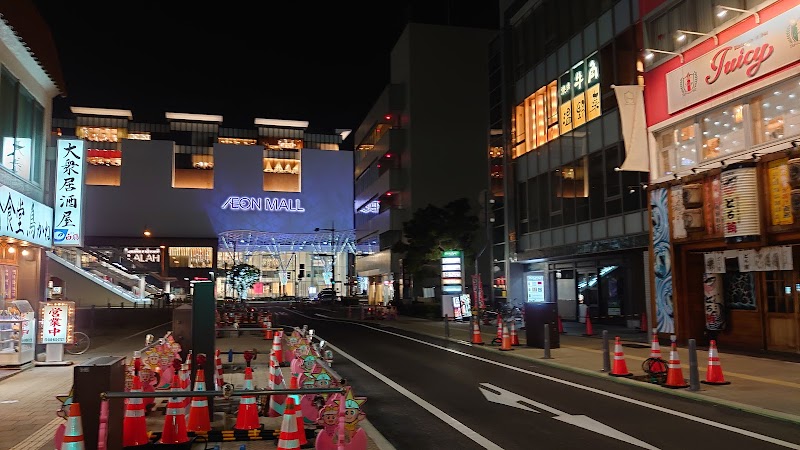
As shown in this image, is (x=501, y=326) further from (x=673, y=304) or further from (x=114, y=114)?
(x=114, y=114)

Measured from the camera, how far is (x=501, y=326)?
65.8 feet

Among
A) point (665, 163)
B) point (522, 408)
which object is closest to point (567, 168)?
point (665, 163)

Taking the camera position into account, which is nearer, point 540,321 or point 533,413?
point 533,413

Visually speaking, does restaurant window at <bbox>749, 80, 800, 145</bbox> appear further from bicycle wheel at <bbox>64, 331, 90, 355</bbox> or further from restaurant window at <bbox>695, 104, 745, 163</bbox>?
bicycle wheel at <bbox>64, 331, 90, 355</bbox>

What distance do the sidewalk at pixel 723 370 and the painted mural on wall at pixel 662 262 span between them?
0.87 m

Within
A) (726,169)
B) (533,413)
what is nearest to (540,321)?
(726,169)

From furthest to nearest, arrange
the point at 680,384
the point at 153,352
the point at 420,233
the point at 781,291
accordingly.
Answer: the point at 420,233 < the point at 781,291 < the point at 680,384 < the point at 153,352

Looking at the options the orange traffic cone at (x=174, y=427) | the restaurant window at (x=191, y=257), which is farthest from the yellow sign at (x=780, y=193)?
the restaurant window at (x=191, y=257)

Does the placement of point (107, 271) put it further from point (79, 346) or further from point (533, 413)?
point (533, 413)

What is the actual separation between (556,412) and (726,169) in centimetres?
1027

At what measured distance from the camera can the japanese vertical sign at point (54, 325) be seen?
15477mm

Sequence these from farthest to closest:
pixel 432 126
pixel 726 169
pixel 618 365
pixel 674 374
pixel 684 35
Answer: pixel 432 126, pixel 684 35, pixel 726 169, pixel 618 365, pixel 674 374

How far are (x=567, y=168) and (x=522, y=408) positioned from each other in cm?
2060

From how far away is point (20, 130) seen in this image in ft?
50.0
